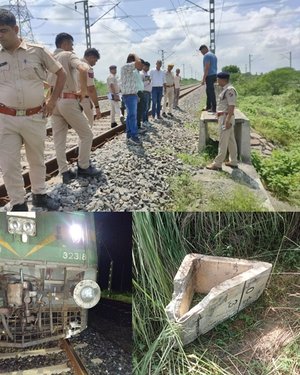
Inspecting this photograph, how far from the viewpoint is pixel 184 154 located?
5770mm

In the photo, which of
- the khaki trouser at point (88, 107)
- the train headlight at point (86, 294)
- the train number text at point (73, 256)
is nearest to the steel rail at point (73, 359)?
the train headlight at point (86, 294)

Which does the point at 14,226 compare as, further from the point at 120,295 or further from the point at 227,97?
the point at 227,97

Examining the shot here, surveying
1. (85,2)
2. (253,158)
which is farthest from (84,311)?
(253,158)

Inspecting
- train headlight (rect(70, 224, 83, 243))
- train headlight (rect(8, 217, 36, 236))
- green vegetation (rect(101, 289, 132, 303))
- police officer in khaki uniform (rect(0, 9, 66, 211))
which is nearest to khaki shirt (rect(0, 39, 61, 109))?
police officer in khaki uniform (rect(0, 9, 66, 211))

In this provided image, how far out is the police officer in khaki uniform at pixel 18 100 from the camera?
3.23 meters

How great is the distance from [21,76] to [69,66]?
3.30 ft

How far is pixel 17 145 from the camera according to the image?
3383 mm

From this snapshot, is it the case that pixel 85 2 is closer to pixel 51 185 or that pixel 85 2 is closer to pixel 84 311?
pixel 51 185

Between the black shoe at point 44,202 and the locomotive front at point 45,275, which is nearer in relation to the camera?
the locomotive front at point 45,275

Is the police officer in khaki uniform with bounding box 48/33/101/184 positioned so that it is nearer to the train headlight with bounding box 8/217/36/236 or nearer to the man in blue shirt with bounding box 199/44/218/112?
the train headlight with bounding box 8/217/36/236

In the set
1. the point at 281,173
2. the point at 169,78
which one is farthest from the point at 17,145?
the point at 169,78

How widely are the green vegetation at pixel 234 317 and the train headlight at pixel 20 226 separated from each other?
2.90ft

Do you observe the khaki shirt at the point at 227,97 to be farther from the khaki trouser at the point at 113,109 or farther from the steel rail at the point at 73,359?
the steel rail at the point at 73,359

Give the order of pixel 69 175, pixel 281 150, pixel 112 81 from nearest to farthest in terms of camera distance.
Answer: pixel 69 175
pixel 281 150
pixel 112 81
